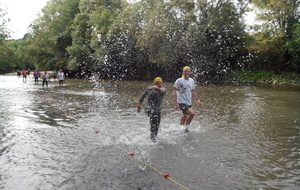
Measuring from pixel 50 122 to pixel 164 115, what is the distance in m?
4.47

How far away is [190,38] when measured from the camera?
1195 inches

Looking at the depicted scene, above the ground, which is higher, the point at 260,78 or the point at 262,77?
the point at 262,77

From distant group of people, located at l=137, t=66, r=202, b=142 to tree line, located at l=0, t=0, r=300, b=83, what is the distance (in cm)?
2409

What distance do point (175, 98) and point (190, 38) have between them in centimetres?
2451

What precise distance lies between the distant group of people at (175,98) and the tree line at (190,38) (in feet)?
79.0

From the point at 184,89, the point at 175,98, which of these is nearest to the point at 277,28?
the point at 184,89

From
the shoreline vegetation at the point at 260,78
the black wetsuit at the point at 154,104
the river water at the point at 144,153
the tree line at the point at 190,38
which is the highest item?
the tree line at the point at 190,38

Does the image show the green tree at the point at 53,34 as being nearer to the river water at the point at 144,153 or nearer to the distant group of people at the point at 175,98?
the river water at the point at 144,153

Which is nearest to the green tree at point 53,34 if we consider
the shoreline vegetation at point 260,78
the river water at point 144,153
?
the shoreline vegetation at point 260,78

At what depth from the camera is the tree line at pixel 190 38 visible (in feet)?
102

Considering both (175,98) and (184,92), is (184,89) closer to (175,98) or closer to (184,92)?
(184,92)

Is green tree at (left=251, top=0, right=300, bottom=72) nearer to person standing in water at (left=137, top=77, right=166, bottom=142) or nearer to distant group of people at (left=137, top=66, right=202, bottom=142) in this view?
distant group of people at (left=137, top=66, right=202, bottom=142)

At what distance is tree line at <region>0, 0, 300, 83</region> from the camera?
31.2 m

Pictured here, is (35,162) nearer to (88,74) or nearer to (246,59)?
(246,59)
